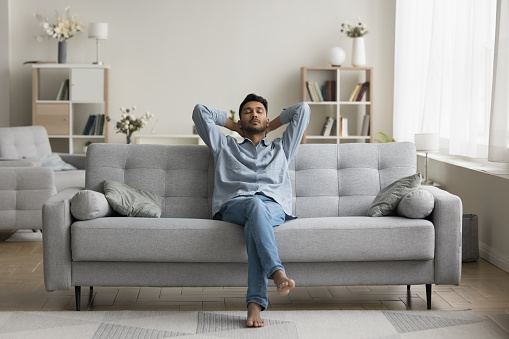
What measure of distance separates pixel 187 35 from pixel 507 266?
478 centimetres

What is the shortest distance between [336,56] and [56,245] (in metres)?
4.95

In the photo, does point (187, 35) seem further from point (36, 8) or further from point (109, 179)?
point (109, 179)

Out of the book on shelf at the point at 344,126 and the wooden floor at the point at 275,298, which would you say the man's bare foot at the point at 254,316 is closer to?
the wooden floor at the point at 275,298

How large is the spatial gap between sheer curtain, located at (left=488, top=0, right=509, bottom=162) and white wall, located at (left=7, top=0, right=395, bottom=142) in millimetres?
3602

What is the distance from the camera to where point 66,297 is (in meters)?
3.99

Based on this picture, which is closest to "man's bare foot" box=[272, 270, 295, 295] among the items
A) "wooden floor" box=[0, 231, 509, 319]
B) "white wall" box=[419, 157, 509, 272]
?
"wooden floor" box=[0, 231, 509, 319]

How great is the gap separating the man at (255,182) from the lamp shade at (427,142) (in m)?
1.88

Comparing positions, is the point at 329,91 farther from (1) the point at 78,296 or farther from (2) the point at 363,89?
(1) the point at 78,296

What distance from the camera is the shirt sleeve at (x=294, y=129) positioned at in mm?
4188

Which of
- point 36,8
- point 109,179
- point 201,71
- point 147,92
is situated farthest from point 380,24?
point 109,179

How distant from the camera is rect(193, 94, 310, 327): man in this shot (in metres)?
3.43

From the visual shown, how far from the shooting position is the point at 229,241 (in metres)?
3.60

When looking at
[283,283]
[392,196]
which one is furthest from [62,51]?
[283,283]

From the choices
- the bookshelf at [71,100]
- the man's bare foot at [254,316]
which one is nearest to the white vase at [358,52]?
the bookshelf at [71,100]
